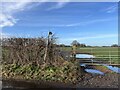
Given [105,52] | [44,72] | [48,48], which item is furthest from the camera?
[105,52]

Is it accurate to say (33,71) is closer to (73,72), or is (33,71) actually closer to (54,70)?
(54,70)

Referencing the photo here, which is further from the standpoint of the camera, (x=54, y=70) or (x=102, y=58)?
(x=102, y=58)

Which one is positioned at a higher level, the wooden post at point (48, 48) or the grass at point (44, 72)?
the wooden post at point (48, 48)

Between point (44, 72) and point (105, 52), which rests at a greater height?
point (105, 52)

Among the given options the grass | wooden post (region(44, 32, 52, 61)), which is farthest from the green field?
the grass

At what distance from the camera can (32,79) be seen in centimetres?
899

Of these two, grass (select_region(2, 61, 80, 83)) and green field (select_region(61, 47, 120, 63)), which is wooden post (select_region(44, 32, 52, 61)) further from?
green field (select_region(61, 47, 120, 63))

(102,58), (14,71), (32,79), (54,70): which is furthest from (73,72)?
(102,58)

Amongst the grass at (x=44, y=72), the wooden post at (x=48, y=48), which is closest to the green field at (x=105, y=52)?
the wooden post at (x=48, y=48)

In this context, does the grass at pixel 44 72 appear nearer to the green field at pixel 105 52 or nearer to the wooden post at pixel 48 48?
the wooden post at pixel 48 48

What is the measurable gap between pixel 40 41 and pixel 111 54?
657 centimetres

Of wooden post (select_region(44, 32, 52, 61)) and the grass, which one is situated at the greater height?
wooden post (select_region(44, 32, 52, 61))

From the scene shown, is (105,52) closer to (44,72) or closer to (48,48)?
(48,48)

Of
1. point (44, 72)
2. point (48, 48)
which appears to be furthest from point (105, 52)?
point (44, 72)
